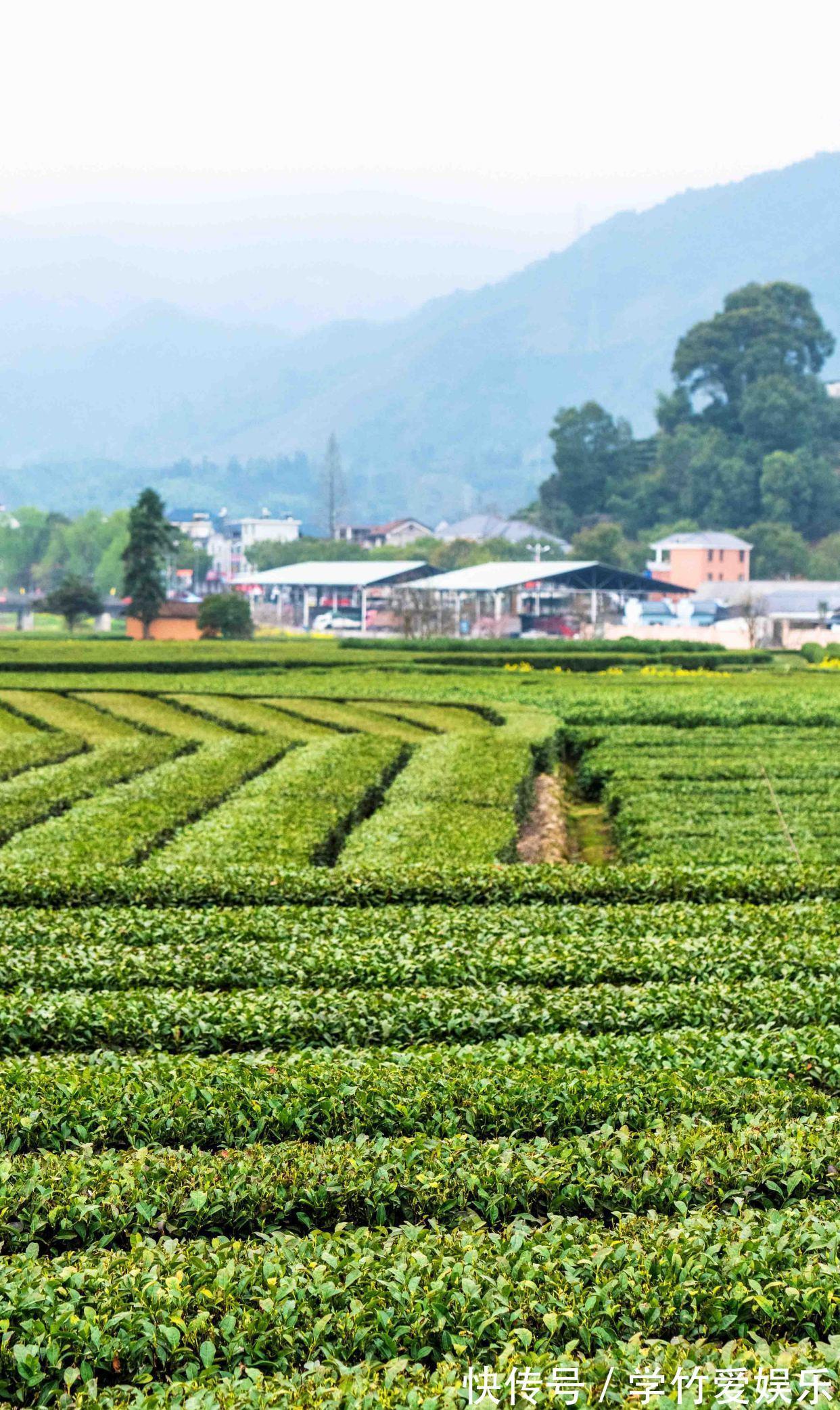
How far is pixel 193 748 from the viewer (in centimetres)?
2567

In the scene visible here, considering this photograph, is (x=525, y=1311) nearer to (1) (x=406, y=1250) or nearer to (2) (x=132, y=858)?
(1) (x=406, y=1250)

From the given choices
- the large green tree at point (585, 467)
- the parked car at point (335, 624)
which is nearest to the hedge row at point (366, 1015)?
the parked car at point (335, 624)

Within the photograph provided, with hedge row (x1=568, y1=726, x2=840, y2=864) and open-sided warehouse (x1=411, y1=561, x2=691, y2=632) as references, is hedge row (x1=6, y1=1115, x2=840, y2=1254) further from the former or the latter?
open-sided warehouse (x1=411, y1=561, x2=691, y2=632)

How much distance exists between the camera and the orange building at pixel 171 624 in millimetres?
74938

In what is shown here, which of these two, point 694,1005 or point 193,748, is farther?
point 193,748

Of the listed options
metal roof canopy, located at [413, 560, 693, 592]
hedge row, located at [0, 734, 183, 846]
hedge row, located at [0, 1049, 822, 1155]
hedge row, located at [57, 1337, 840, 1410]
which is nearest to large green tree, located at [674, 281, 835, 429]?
metal roof canopy, located at [413, 560, 693, 592]

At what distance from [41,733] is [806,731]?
47.3 ft

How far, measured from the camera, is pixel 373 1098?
803cm

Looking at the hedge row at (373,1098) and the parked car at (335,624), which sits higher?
the parked car at (335,624)

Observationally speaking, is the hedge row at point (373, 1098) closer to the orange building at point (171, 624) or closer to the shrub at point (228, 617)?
the shrub at point (228, 617)

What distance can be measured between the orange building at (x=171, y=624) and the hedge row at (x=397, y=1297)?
69299mm

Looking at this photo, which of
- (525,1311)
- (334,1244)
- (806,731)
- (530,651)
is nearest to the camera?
(525,1311)

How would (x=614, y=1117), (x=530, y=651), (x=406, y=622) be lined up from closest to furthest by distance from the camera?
1. (x=614, y=1117)
2. (x=530, y=651)
3. (x=406, y=622)

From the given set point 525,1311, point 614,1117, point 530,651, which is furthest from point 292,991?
point 530,651
